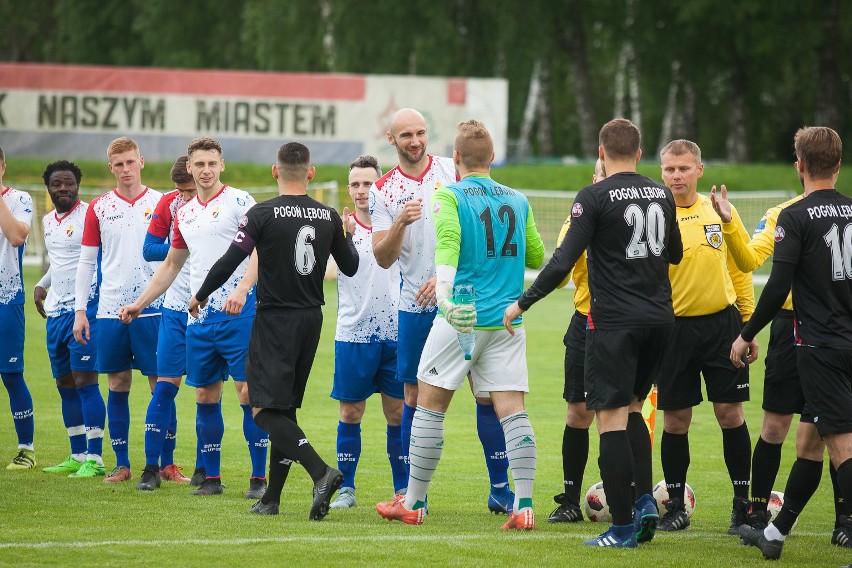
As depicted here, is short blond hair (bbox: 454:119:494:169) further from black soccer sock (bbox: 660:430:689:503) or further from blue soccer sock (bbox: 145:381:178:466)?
blue soccer sock (bbox: 145:381:178:466)

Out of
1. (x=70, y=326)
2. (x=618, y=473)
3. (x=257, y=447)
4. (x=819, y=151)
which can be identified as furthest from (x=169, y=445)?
(x=819, y=151)

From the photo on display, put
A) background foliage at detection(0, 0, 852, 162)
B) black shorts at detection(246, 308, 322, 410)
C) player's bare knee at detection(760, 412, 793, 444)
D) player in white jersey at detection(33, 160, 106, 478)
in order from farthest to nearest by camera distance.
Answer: background foliage at detection(0, 0, 852, 162) → player in white jersey at detection(33, 160, 106, 478) → player's bare knee at detection(760, 412, 793, 444) → black shorts at detection(246, 308, 322, 410)

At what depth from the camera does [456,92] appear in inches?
1307

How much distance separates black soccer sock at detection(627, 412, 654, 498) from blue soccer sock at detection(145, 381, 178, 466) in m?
3.54

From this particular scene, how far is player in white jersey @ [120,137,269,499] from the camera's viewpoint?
8234mm

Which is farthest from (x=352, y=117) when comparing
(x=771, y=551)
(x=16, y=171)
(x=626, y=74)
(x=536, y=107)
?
(x=771, y=551)

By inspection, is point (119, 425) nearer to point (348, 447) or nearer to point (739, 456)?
point (348, 447)

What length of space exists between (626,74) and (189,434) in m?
34.7

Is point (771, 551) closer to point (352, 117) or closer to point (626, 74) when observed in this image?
point (352, 117)

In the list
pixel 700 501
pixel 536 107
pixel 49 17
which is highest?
pixel 49 17

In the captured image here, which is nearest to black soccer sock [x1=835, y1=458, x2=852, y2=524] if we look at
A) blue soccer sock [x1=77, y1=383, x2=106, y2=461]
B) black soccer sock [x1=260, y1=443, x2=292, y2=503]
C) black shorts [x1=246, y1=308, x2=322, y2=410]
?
black shorts [x1=246, y1=308, x2=322, y2=410]

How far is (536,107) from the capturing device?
50.5 m

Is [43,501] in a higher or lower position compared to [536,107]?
lower

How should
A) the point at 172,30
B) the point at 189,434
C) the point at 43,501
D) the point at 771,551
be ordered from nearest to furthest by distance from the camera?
the point at 771,551, the point at 43,501, the point at 189,434, the point at 172,30
